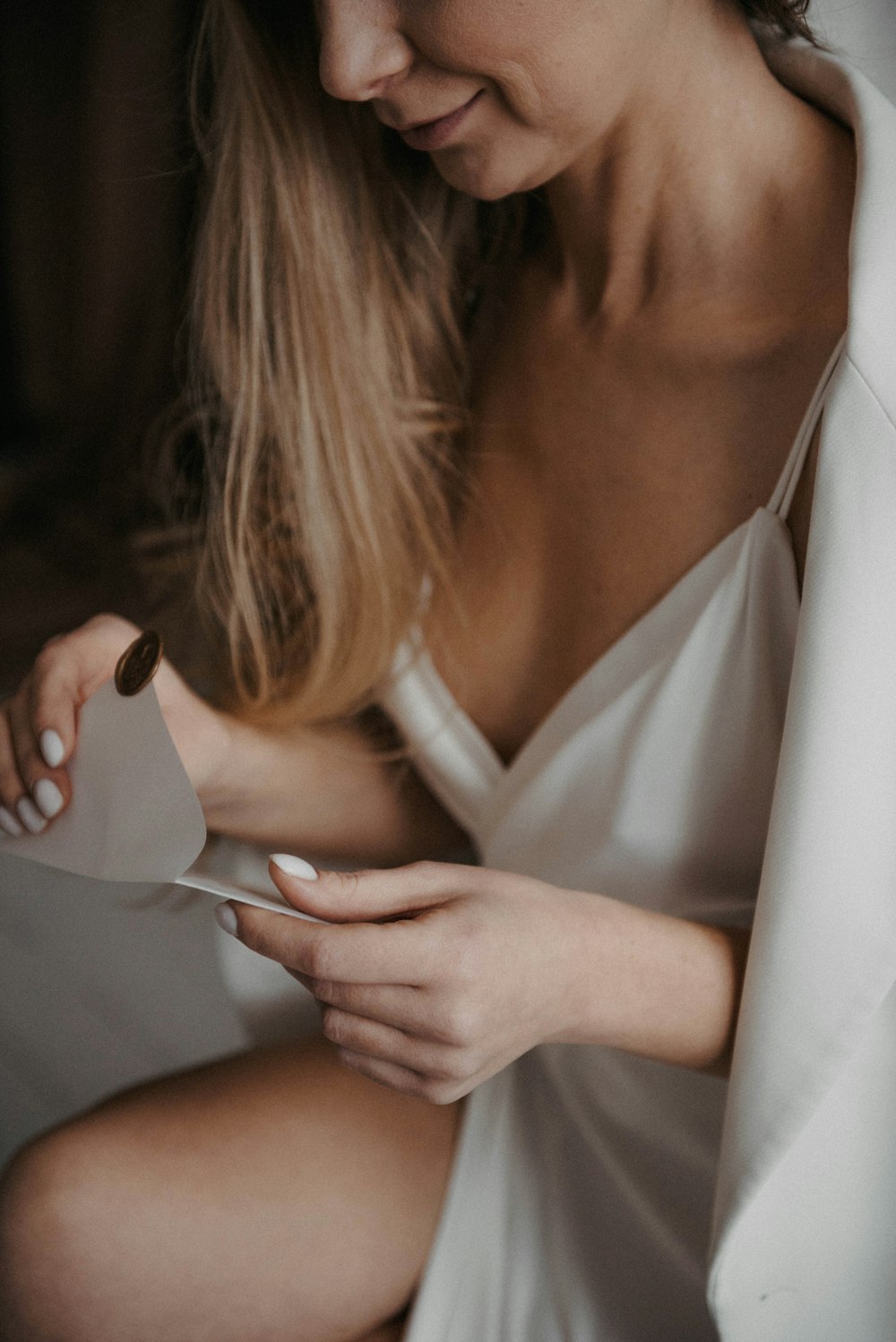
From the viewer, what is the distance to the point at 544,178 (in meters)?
0.77

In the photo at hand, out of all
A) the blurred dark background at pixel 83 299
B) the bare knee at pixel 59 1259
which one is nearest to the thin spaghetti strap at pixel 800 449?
the bare knee at pixel 59 1259

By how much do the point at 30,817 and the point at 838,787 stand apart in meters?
0.49

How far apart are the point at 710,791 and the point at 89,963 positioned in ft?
2.57

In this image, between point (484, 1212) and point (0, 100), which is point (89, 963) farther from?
point (0, 100)

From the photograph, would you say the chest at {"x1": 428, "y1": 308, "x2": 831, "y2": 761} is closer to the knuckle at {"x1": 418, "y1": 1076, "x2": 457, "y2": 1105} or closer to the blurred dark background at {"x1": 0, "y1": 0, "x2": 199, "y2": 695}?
the knuckle at {"x1": 418, "y1": 1076, "x2": 457, "y2": 1105}

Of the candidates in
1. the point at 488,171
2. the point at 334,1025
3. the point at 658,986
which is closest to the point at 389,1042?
the point at 334,1025

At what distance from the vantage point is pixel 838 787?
0.63 metres

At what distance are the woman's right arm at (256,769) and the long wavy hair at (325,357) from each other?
47mm

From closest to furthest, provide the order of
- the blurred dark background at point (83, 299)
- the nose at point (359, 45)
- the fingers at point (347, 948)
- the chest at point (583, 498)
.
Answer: the fingers at point (347, 948)
the nose at point (359, 45)
the chest at point (583, 498)
the blurred dark background at point (83, 299)

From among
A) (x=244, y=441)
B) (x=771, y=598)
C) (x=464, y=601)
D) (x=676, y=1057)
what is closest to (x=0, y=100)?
(x=244, y=441)

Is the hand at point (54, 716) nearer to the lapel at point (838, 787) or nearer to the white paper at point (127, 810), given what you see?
the white paper at point (127, 810)

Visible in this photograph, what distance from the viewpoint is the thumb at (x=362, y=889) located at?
56cm

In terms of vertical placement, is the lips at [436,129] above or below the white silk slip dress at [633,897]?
above

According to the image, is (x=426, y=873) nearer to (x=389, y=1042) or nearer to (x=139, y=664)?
(x=389, y=1042)
